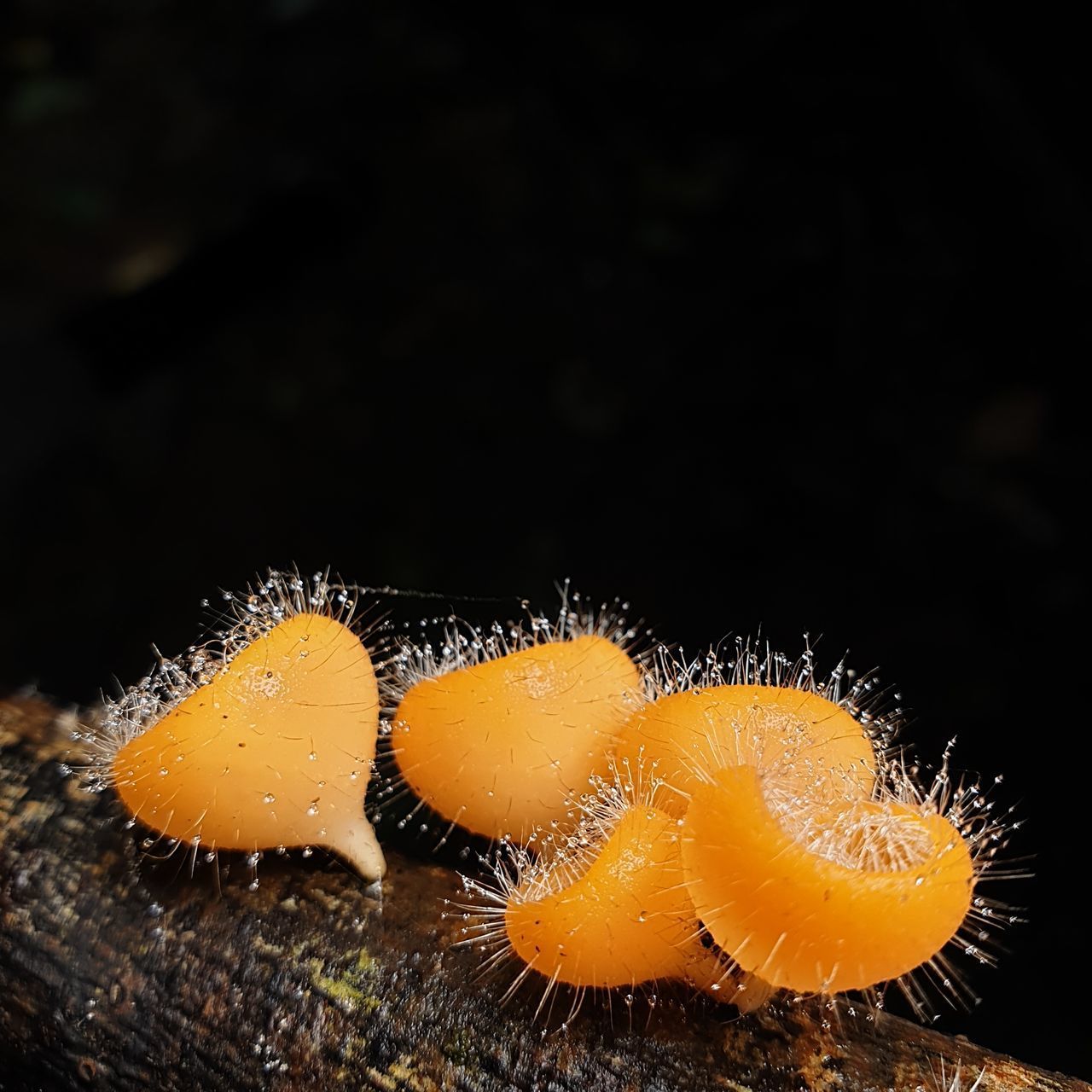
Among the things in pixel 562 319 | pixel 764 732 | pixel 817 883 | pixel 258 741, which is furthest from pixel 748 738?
pixel 562 319

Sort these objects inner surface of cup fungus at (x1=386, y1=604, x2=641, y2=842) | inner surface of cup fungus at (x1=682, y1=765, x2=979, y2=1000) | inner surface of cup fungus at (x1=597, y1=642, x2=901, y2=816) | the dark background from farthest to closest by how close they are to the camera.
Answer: the dark background → inner surface of cup fungus at (x1=386, y1=604, x2=641, y2=842) → inner surface of cup fungus at (x1=597, y1=642, x2=901, y2=816) → inner surface of cup fungus at (x1=682, y1=765, x2=979, y2=1000)

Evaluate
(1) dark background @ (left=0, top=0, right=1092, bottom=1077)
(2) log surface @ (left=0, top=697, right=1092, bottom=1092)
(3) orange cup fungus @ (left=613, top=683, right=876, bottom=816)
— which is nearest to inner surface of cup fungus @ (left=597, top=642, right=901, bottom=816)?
(3) orange cup fungus @ (left=613, top=683, right=876, bottom=816)

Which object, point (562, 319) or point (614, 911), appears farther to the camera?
point (562, 319)

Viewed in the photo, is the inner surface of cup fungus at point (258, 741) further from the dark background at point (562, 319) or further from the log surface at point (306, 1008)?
the dark background at point (562, 319)

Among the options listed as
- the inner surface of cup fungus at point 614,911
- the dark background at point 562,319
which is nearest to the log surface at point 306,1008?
the inner surface of cup fungus at point 614,911

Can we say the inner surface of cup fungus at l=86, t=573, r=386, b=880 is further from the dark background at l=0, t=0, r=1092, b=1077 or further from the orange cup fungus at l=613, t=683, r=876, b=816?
the dark background at l=0, t=0, r=1092, b=1077

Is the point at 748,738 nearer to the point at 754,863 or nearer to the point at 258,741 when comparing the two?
the point at 754,863
